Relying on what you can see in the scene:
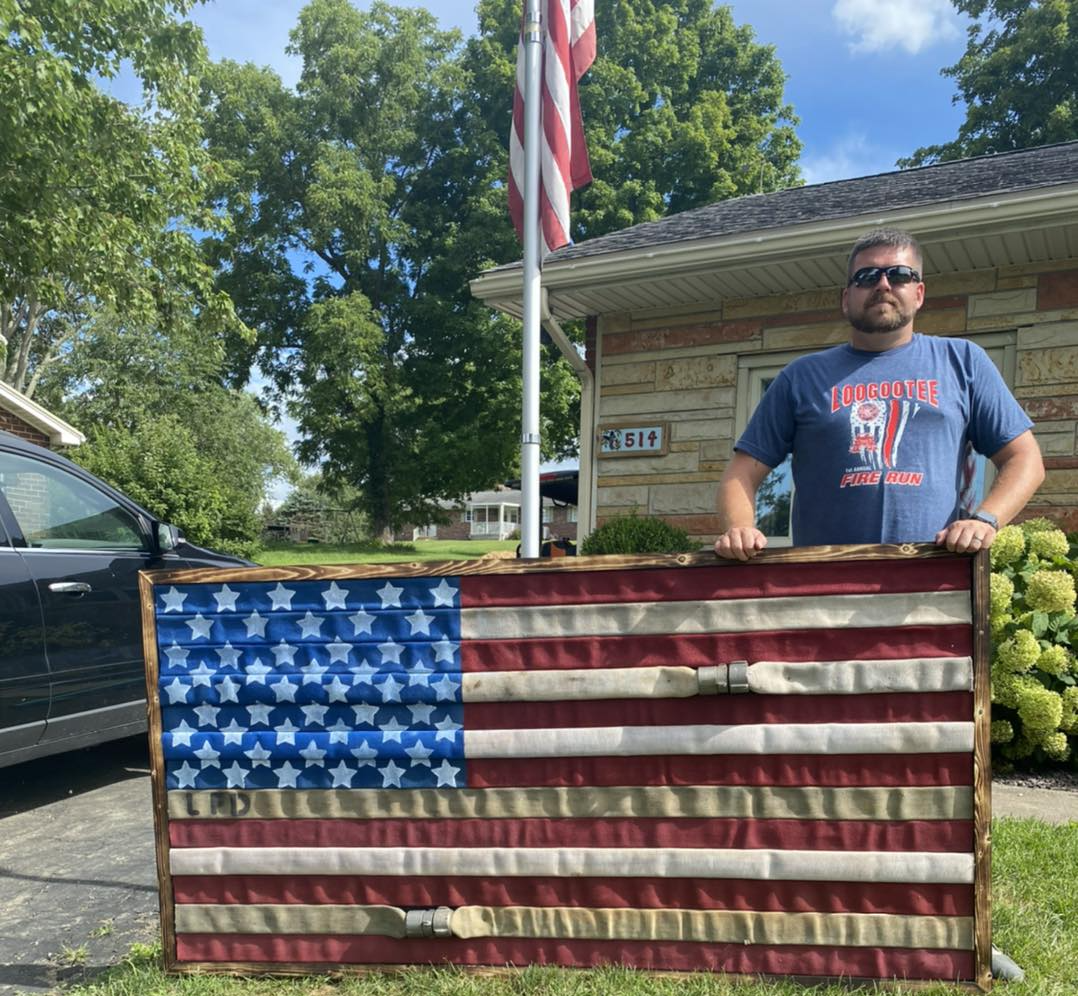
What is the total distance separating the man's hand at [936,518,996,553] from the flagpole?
Answer: 4.84 metres

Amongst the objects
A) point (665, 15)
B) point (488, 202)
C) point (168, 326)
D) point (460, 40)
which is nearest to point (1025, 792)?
point (168, 326)

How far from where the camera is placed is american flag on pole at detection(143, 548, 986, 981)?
222 cm

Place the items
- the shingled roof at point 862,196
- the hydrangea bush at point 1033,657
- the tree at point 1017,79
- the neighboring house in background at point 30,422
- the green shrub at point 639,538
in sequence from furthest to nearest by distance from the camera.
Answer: the tree at point 1017,79 → the neighboring house in background at point 30,422 → the green shrub at point 639,538 → the shingled roof at point 862,196 → the hydrangea bush at point 1033,657

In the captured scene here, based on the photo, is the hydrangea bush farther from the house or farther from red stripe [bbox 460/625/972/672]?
red stripe [bbox 460/625/972/672]

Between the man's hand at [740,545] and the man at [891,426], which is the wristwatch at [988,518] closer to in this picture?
the man at [891,426]

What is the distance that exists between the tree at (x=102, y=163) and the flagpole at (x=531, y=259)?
4.74 m

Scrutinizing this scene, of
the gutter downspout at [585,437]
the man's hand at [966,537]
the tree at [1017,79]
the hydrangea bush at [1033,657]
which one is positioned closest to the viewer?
the man's hand at [966,537]

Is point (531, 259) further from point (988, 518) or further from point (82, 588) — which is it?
point (988, 518)

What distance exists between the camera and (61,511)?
14.6 feet

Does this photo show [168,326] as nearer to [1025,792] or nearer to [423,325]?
[1025,792]

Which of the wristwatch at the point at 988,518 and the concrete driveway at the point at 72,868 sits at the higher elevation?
the wristwatch at the point at 988,518

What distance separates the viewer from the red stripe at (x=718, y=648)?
88.0 inches

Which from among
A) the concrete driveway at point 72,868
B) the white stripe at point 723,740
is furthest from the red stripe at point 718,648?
the concrete driveway at point 72,868

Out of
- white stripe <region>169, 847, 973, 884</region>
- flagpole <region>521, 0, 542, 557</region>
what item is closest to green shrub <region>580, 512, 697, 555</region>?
flagpole <region>521, 0, 542, 557</region>
